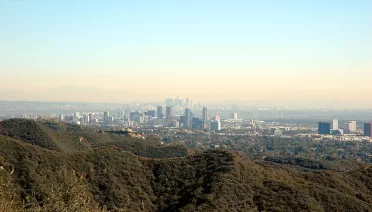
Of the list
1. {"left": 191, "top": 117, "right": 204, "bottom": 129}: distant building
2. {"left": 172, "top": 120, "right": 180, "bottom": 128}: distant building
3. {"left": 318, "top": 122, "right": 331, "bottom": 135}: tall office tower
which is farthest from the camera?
{"left": 172, "top": 120, "right": 180, "bottom": 128}: distant building

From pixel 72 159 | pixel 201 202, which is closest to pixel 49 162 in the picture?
pixel 72 159

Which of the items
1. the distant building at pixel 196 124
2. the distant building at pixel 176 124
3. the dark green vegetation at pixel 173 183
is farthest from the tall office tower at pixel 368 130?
the dark green vegetation at pixel 173 183

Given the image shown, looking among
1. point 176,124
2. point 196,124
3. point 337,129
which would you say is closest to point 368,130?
point 337,129

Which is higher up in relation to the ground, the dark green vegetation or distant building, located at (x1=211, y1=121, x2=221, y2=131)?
the dark green vegetation

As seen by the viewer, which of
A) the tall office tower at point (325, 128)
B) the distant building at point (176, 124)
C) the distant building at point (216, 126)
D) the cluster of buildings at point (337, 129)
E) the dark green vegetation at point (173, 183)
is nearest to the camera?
the dark green vegetation at point (173, 183)

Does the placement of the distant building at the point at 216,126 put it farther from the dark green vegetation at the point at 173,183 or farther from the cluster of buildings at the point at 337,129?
the dark green vegetation at the point at 173,183

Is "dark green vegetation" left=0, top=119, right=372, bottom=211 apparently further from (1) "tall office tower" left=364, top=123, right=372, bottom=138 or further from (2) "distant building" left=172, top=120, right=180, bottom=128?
(2) "distant building" left=172, top=120, right=180, bottom=128

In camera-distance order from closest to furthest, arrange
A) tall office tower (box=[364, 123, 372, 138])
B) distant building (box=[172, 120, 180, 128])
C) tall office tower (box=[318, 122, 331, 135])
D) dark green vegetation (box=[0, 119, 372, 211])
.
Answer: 1. dark green vegetation (box=[0, 119, 372, 211])
2. tall office tower (box=[364, 123, 372, 138])
3. tall office tower (box=[318, 122, 331, 135])
4. distant building (box=[172, 120, 180, 128])

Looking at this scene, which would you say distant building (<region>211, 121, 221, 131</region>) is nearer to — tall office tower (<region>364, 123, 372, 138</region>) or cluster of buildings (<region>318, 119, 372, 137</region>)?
cluster of buildings (<region>318, 119, 372, 137</region>)

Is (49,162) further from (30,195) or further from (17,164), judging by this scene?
(30,195)

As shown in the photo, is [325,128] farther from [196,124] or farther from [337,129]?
[196,124]

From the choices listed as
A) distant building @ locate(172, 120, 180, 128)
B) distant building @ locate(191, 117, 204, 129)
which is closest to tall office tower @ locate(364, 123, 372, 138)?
distant building @ locate(191, 117, 204, 129)

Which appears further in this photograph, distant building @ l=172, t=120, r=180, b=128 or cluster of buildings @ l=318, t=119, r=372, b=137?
distant building @ l=172, t=120, r=180, b=128

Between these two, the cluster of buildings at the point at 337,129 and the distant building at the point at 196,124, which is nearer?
the cluster of buildings at the point at 337,129
